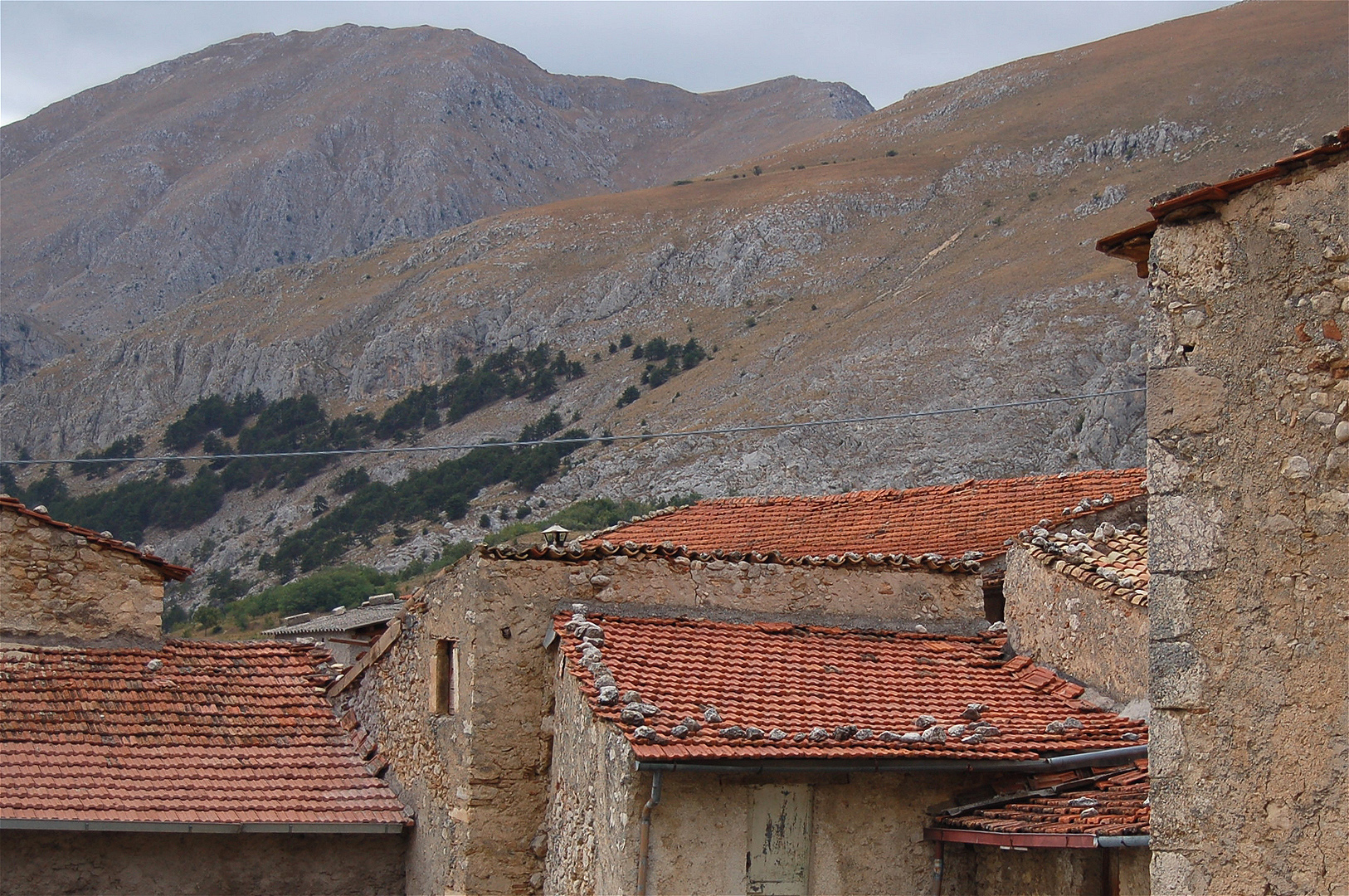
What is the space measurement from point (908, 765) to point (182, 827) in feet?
17.4

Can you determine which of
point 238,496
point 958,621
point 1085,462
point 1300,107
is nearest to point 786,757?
point 958,621

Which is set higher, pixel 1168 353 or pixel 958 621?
pixel 1168 353

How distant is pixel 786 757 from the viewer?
327 inches

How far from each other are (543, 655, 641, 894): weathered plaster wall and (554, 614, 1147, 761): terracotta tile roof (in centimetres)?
24

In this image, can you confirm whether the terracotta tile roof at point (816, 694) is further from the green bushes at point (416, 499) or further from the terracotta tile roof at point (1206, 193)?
the green bushes at point (416, 499)

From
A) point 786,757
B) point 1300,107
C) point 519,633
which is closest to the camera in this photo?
point 786,757

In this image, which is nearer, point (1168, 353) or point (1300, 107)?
point (1168, 353)

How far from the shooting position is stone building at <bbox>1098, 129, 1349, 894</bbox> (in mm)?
4703

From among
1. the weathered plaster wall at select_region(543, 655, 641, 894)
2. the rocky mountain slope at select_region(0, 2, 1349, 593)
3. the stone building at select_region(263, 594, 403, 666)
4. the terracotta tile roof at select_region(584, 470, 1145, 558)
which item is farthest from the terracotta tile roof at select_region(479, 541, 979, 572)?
the rocky mountain slope at select_region(0, 2, 1349, 593)

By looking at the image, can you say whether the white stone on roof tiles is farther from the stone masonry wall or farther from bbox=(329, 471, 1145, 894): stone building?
bbox=(329, 471, 1145, 894): stone building

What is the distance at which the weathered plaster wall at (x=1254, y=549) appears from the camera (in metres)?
4.70

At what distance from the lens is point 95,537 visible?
39.0 feet

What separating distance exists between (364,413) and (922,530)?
222ft

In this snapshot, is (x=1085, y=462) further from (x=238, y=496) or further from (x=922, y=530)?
(x=238, y=496)
